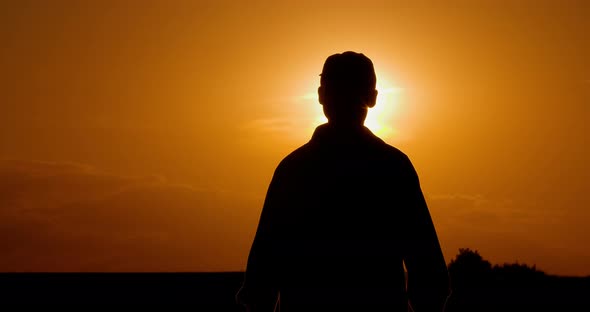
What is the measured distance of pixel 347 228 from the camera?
11.3ft

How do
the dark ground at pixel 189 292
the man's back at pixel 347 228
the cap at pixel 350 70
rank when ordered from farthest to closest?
1. the dark ground at pixel 189 292
2. the cap at pixel 350 70
3. the man's back at pixel 347 228

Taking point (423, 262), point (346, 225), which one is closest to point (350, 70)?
point (346, 225)

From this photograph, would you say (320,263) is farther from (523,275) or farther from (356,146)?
(523,275)

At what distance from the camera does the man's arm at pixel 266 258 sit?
356cm

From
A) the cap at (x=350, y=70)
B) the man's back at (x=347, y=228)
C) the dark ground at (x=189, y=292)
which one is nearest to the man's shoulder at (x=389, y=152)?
the man's back at (x=347, y=228)

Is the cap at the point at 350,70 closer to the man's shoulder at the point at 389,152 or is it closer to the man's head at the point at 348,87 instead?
the man's head at the point at 348,87

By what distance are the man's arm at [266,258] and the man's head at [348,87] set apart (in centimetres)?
38

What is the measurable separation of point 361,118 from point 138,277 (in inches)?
294

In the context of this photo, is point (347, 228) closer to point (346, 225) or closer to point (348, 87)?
point (346, 225)

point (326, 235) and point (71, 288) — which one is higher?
point (326, 235)

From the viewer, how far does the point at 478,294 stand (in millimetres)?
9117

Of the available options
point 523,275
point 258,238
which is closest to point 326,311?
point 258,238

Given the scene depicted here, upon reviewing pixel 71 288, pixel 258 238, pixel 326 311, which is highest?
pixel 258 238

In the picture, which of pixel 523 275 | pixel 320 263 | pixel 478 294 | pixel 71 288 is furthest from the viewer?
pixel 523 275
